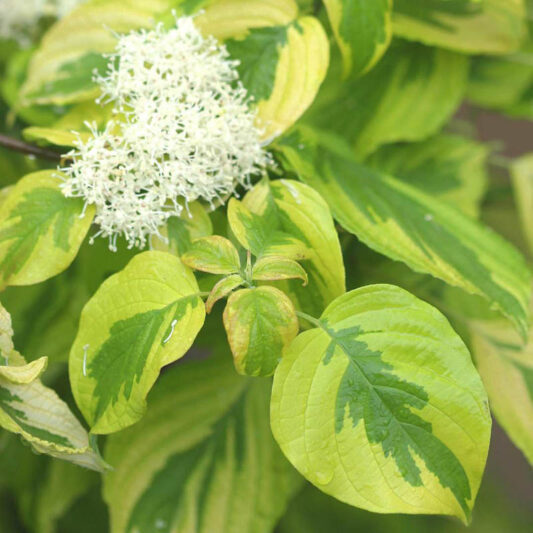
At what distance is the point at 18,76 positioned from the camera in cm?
52

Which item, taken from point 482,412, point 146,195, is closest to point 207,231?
point 146,195

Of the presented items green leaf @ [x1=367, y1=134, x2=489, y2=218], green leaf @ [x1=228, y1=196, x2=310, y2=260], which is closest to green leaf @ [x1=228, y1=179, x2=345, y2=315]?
green leaf @ [x1=228, y1=196, x2=310, y2=260]

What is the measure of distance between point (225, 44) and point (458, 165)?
26cm

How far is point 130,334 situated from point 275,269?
0.26ft

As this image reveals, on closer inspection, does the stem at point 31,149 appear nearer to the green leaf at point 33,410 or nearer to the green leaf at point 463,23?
the green leaf at point 33,410

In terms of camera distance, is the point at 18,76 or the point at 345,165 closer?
the point at 345,165

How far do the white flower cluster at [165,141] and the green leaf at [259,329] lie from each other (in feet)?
0.27

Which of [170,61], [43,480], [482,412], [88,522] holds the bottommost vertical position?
[88,522]

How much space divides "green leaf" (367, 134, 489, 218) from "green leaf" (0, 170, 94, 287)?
11.3 inches

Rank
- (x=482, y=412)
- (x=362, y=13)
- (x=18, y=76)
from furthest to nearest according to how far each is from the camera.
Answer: (x=18, y=76)
(x=362, y=13)
(x=482, y=412)

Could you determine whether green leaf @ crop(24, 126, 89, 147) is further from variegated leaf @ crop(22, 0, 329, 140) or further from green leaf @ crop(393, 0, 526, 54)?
green leaf @ crop(393, 0, 526, 54)

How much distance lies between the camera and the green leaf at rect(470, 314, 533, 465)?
0.41 metres

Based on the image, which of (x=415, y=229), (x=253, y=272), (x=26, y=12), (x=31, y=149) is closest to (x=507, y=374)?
(x=415, y=229)

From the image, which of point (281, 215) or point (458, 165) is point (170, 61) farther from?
point (458, 165)
